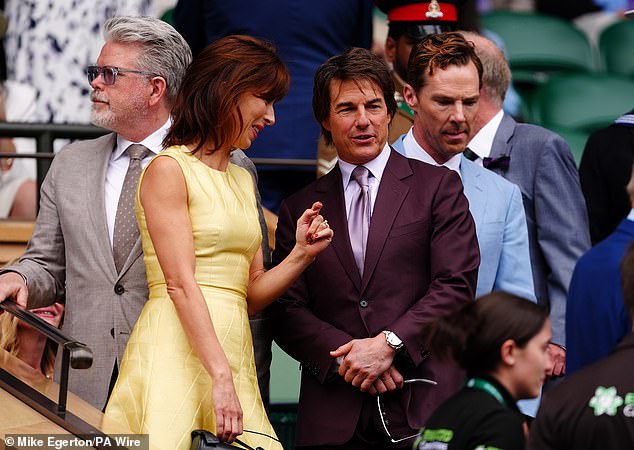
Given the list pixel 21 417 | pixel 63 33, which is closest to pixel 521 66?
pixel 63 33

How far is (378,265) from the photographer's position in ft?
16.0

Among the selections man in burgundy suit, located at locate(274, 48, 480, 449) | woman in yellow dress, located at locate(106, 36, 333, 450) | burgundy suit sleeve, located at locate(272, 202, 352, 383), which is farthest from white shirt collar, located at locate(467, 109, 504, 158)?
woman in yellow dress, located at locate(106, 36, 333, 450)

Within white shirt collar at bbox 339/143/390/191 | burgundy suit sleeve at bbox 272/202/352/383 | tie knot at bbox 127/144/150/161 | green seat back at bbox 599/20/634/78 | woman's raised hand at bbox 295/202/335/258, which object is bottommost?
green seat back at bbox 599/20/634/78

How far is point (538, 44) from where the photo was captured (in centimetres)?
1151

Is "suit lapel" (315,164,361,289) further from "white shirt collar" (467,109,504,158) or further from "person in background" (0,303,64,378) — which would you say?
"person in background" (0,303,64,378)

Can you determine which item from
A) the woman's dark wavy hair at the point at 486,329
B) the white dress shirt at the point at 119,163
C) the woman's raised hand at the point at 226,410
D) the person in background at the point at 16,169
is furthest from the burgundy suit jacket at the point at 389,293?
the person in background at the point at 16,169

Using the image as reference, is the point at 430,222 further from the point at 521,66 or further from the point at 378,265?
the point at 521,66

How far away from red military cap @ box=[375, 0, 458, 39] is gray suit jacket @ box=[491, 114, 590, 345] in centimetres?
64

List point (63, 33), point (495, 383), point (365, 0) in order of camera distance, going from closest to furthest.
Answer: point (495, 383)
point (365, 0)
point (63, 33)

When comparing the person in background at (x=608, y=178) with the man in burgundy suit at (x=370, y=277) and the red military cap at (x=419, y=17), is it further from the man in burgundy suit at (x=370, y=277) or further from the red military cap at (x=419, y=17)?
the man in burgundy suit at (x=370, y=277)

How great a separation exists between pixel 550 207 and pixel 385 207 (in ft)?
2.73

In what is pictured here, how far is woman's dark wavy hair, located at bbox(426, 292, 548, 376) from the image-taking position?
12.3ft

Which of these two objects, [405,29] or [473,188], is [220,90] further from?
[405,29]

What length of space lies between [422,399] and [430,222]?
57cm
